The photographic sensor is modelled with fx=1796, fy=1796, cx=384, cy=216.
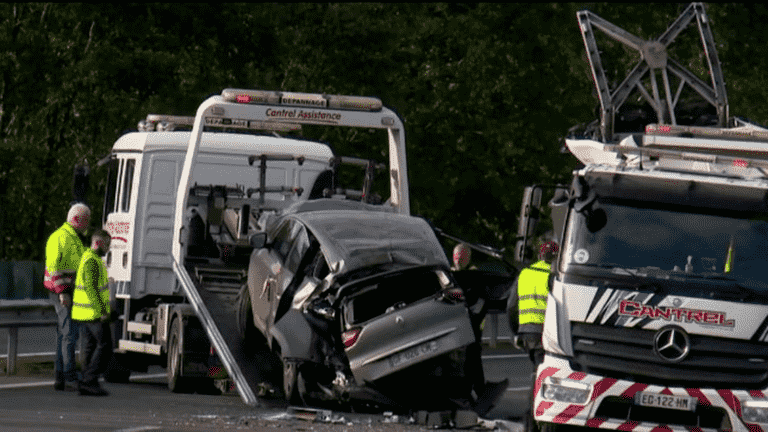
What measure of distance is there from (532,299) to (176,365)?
14.5 ft

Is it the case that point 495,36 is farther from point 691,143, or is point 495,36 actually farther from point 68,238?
point 691,143

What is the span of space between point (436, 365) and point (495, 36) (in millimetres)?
26400

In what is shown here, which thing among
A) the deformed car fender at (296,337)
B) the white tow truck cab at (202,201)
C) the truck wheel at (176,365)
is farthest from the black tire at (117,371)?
the deformed car fender at (296,337)

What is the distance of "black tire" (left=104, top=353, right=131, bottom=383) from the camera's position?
797 inches

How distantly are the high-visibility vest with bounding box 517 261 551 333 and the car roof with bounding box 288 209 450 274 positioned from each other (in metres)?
0.71

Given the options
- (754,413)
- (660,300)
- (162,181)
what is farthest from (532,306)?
(162,181)

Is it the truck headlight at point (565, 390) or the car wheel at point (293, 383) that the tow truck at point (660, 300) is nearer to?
the truck headlight at point (565, 390)

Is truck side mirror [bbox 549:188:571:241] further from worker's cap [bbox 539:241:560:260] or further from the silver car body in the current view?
worker's cap [bbox 539:241:560:260]

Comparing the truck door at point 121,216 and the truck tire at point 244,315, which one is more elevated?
the truck door at point 121,216

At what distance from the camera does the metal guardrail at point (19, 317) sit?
19828 millimetres

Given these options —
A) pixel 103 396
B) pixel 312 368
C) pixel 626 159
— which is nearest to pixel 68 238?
pixel 103 396

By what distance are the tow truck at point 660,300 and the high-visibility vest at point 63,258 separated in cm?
631

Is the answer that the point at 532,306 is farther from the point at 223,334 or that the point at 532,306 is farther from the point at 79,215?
the point at 79,215

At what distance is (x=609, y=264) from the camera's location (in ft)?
44.4
